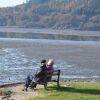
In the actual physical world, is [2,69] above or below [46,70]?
below

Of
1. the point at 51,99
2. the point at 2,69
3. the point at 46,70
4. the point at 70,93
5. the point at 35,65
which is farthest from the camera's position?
the point at 35,65

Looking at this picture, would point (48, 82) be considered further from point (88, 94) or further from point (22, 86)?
point (88, 94)

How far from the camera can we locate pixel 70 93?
63.8ft

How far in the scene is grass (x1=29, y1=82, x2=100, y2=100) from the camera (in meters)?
18.3

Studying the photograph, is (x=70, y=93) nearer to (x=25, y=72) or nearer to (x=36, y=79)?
(x=36, y=79)

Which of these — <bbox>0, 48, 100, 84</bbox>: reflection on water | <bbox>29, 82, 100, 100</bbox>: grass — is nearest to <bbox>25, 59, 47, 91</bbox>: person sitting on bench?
<bbox>29, 82, 100, 100</bbox>: grass

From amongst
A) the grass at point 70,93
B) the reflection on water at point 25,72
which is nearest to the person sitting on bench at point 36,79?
the grass at point 70,93

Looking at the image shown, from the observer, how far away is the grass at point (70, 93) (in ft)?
60.1

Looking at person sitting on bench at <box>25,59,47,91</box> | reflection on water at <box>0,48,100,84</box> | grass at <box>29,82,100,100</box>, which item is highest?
person sitting on bench at <box>25,59,47,91</box>

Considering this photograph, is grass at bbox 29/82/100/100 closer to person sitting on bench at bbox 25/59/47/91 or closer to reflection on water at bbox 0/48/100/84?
person sitting on bench at bbox 25/59/47/91

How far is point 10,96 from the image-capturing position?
19.0 meters

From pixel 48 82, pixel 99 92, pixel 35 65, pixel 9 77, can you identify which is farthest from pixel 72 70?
pixel 99 92

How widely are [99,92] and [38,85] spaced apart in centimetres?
352

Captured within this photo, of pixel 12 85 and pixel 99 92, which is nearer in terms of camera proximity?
pixel 99 92
